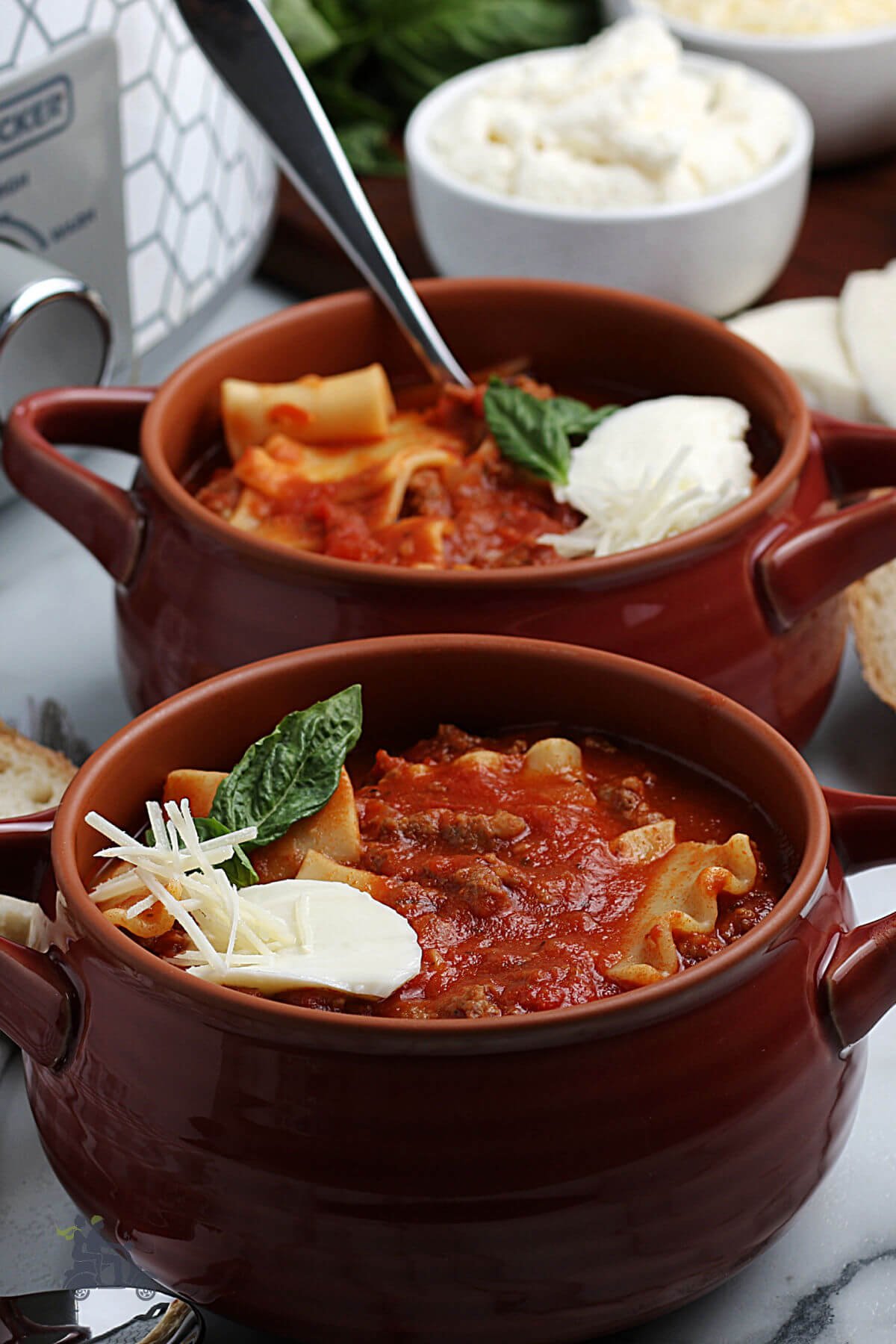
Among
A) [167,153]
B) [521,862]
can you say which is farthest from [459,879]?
[167,153]

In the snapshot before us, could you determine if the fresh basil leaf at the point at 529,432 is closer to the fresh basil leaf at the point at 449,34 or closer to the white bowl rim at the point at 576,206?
the white bowl rim at the point at 576,206

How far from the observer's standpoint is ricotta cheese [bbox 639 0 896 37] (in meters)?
2.61

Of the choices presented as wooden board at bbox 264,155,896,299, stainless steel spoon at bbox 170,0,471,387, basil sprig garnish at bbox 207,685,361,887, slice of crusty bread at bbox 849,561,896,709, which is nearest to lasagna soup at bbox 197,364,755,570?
stainless steel spoon at bbox 170,0,471,387

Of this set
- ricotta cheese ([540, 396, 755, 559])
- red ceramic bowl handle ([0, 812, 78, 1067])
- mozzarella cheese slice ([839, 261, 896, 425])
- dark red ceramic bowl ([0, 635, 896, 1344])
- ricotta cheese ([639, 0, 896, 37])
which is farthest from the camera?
ricotta cheese ([639, 0, 896, 37])

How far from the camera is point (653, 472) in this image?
1.55 m

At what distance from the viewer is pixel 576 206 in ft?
7.16

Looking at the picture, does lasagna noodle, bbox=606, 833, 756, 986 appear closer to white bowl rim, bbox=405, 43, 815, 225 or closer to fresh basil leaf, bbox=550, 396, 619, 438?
fresh basil leaf, bbox=550, 396, 619, 438

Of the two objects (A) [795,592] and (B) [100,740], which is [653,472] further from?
(B) [100,740]

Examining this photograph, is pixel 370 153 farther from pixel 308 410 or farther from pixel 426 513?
pixel 426 513

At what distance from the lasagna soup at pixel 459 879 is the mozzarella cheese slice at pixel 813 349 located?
1018 millimetres

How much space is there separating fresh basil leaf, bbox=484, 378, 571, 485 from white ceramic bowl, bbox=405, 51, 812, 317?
0.61 m

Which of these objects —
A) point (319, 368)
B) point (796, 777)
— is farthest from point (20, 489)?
point (796, 777)

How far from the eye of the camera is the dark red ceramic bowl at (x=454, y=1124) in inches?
35.3

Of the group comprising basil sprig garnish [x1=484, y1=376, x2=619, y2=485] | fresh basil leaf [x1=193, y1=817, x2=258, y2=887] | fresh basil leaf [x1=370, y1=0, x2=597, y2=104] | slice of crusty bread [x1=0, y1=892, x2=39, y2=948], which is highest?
fresh basil leaf [x1=193, y1=817, x2=258, y2=887]
